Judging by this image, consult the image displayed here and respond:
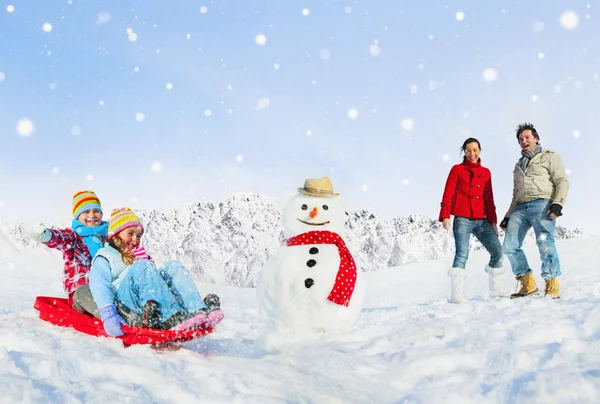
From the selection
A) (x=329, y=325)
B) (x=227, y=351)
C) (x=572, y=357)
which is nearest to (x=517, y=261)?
(x=329, y=325)

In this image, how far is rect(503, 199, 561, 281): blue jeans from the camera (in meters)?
5.38

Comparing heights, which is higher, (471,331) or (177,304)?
(177,304)

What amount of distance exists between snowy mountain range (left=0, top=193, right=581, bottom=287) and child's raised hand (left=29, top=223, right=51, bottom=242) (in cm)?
9706

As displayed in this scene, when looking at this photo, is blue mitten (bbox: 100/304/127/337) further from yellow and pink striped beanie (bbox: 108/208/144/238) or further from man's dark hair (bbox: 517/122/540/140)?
man's dark hair (bbox: 517/122/540/140)

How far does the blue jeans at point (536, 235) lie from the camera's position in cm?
538

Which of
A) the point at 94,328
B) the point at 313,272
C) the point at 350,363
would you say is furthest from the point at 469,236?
the point at 94,328

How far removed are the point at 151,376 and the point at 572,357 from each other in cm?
235

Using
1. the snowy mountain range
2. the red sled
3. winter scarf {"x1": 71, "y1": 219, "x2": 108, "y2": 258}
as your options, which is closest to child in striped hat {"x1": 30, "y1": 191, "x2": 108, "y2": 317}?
winter scarf {"x1": 71, "y1": 219, "x2": 108, "y2": 258}

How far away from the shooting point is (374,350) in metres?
3.76

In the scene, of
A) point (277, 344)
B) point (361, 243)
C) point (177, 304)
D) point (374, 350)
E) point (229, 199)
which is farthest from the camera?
point (229, 199)

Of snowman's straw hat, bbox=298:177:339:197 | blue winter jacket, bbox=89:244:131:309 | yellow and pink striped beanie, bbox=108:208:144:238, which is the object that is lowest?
blue winter jacket, bbox=89:244:131:309

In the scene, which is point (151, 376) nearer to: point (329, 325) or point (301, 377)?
point (301, 377)

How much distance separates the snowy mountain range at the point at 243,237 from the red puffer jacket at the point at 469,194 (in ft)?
315

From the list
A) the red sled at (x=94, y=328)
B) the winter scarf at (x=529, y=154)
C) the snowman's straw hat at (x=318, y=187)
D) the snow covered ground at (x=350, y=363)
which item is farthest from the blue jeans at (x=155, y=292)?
the winter scarf at (x=529, y=154)
